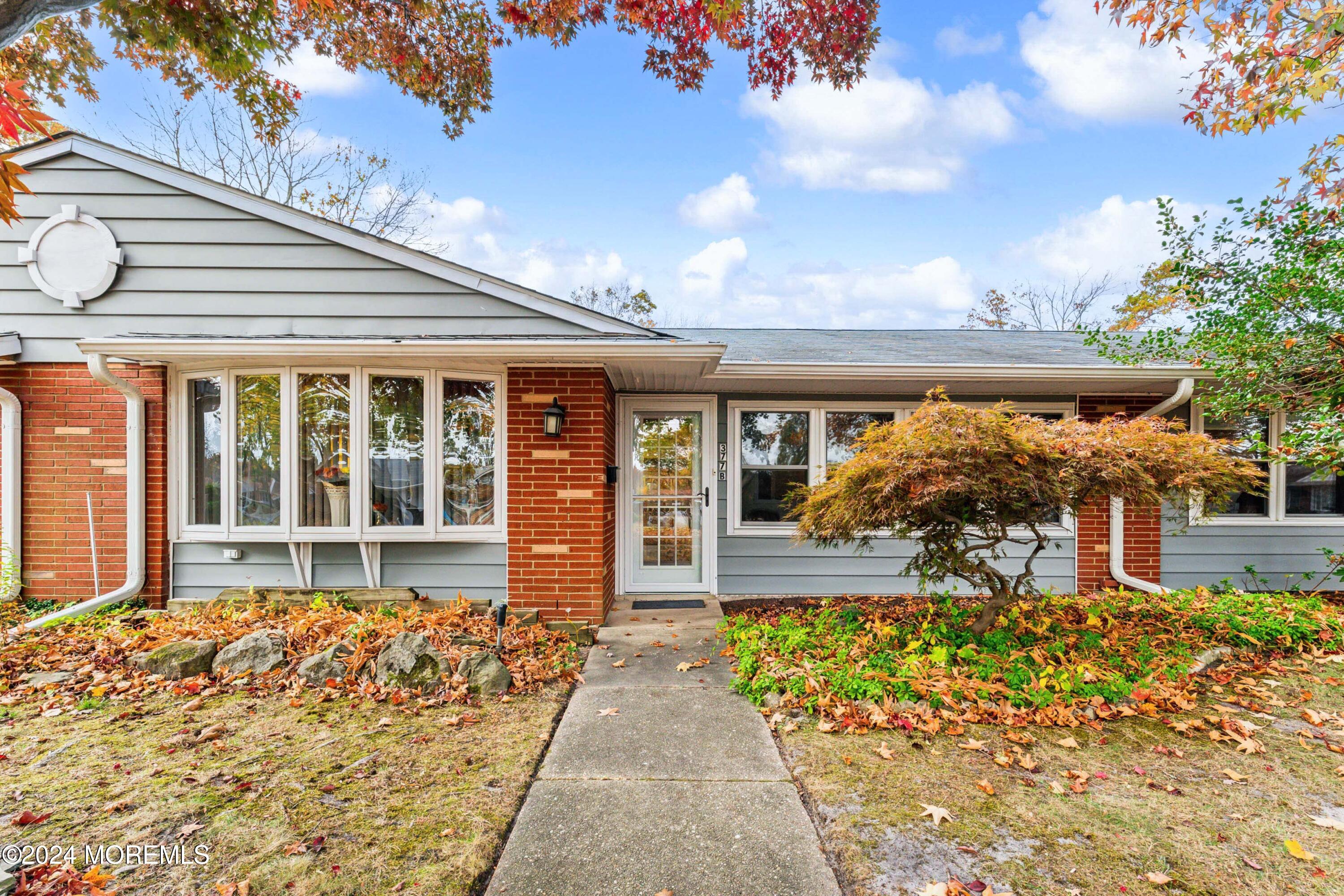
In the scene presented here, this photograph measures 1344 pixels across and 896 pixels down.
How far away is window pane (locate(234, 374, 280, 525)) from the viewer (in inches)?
194

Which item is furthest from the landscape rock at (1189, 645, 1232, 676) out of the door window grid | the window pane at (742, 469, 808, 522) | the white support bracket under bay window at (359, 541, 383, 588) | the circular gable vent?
the circular gable vent

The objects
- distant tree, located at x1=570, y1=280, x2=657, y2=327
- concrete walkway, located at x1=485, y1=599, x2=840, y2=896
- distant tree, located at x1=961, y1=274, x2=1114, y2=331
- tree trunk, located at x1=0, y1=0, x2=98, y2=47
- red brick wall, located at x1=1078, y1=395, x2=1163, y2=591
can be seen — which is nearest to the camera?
tree trunk, located at x1=0, y1=0, x2=98, y2=47

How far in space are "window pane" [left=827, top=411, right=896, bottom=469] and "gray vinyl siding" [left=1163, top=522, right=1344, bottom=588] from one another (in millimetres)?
3423

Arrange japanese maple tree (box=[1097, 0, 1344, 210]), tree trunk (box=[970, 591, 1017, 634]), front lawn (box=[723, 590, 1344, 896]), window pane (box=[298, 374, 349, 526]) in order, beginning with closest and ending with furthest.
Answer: front lawn (box=[723, 590, 1344, 896]), tree trunk (box=[970, 591, 1017, 634]), window pane (box=[298, 374, 349, 526]), japanese maple tree (box=[1097, 0, 1344, 210])

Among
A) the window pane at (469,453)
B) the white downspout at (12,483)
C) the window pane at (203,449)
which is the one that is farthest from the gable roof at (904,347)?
the white downspout at (12,483)

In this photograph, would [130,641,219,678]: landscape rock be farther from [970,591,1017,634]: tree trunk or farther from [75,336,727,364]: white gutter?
[970,591,1017,634]: tree trunk

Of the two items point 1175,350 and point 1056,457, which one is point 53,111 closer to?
point 1056,457

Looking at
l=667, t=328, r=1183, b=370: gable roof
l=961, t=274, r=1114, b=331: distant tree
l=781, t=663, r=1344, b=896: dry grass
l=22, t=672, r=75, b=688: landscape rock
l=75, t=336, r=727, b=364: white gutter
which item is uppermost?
l=961, t=274, r=1114, b=331: distant tree

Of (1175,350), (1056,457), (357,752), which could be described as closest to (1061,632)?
(1056,457)

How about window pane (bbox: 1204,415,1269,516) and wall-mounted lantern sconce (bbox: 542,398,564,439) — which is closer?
wall-mounted lantern sconce (bbox: 542,398,564,439)

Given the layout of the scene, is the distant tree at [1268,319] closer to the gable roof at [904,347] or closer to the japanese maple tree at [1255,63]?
the japanese maple tree at [1255,63]

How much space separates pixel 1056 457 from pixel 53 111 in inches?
414

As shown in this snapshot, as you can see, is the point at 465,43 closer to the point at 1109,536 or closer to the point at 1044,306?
the point at 1109,536

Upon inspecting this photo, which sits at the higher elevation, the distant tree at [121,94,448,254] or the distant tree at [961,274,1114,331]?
the distant tree at [121,94,448,254]
